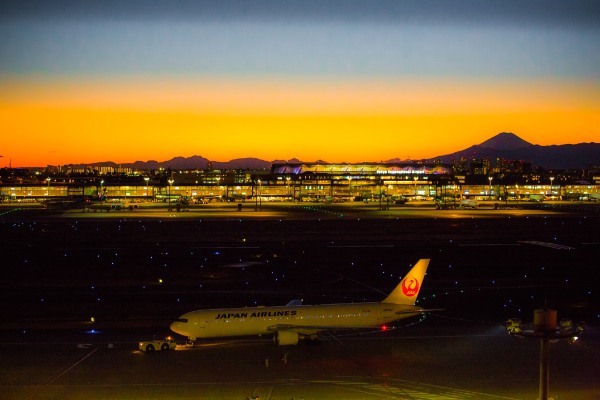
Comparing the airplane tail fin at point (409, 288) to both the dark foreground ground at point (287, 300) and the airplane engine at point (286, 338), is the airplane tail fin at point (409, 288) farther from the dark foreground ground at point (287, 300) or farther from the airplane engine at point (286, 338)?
the airplane engine at point (286, 338)

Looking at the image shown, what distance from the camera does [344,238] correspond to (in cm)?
8375

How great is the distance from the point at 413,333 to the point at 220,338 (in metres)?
11.1

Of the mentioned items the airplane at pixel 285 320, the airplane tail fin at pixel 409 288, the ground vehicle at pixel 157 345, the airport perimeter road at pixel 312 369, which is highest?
the airplane tail fin at pixel 409 288

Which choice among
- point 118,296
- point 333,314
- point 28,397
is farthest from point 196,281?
point 28,397

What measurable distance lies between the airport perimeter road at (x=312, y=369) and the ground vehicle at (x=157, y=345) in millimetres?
523

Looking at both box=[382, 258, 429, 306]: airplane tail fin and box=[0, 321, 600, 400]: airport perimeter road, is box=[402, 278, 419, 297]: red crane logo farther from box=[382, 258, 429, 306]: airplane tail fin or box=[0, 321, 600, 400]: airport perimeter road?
box=[0, 321, 600, 400]: airport perimeter road

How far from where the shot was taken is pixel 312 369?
30.7 meters

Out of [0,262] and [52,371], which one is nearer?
[52,371]

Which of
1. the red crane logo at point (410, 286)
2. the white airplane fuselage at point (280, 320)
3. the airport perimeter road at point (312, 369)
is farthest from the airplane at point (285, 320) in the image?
the red crane logo at point (410, 286)

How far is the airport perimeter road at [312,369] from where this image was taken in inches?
1086

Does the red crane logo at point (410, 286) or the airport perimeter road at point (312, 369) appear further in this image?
the red crane logo at point (410, 286)

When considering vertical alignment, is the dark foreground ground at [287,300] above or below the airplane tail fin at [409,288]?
below

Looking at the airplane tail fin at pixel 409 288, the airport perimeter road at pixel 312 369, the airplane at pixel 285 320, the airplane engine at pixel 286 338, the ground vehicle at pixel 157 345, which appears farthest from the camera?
the airplane tail fin at pixel 409 288

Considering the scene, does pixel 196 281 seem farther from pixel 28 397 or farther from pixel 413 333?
pixel 28 397
